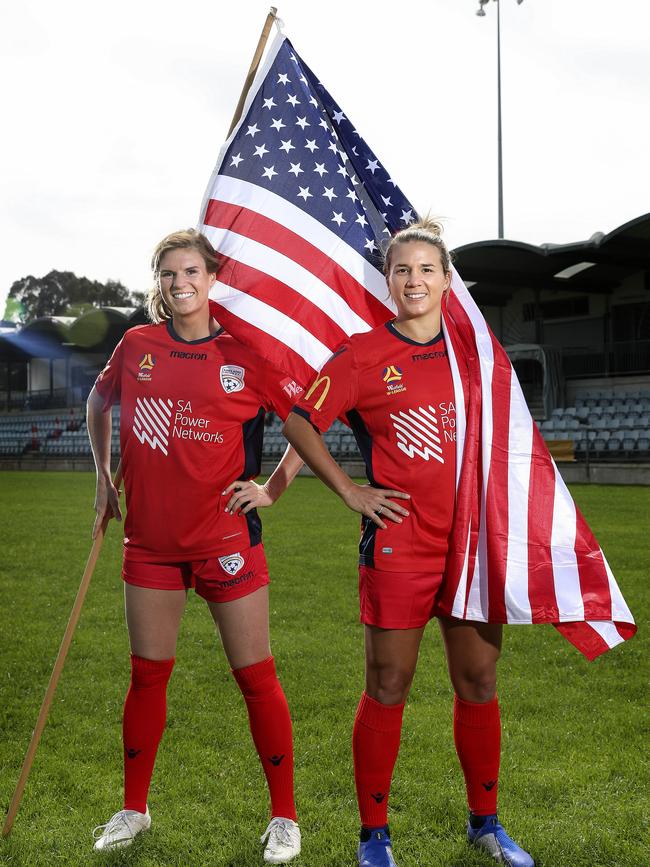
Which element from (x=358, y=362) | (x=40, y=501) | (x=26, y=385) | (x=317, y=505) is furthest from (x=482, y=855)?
(x=26, y=385)

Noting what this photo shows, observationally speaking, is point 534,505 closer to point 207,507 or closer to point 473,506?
point 473,506

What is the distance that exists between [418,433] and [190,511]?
2.60ft

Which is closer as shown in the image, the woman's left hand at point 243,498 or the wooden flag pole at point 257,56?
the woman's left hand at point 243,498

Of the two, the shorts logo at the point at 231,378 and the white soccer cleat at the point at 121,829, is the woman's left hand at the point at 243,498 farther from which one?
the white soccer cleat at the point at 121,829

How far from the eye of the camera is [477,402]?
9.46 ft

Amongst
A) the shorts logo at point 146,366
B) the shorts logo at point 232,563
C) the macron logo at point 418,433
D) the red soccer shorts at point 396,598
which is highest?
the shorts logo at point 146,366

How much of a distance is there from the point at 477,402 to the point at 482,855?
151 cm

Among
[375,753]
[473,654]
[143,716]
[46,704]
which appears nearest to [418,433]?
[473,654]

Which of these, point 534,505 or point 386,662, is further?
point 534,505

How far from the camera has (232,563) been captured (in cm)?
291

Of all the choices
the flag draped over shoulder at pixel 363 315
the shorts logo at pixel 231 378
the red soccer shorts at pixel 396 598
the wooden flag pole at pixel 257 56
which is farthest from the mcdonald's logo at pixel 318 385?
the wooden flag pole at pixel 257 56

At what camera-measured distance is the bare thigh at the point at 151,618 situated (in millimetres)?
2922

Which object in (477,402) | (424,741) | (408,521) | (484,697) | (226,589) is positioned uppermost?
(477,402)

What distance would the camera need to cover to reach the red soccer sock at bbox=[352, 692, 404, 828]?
275 cm
